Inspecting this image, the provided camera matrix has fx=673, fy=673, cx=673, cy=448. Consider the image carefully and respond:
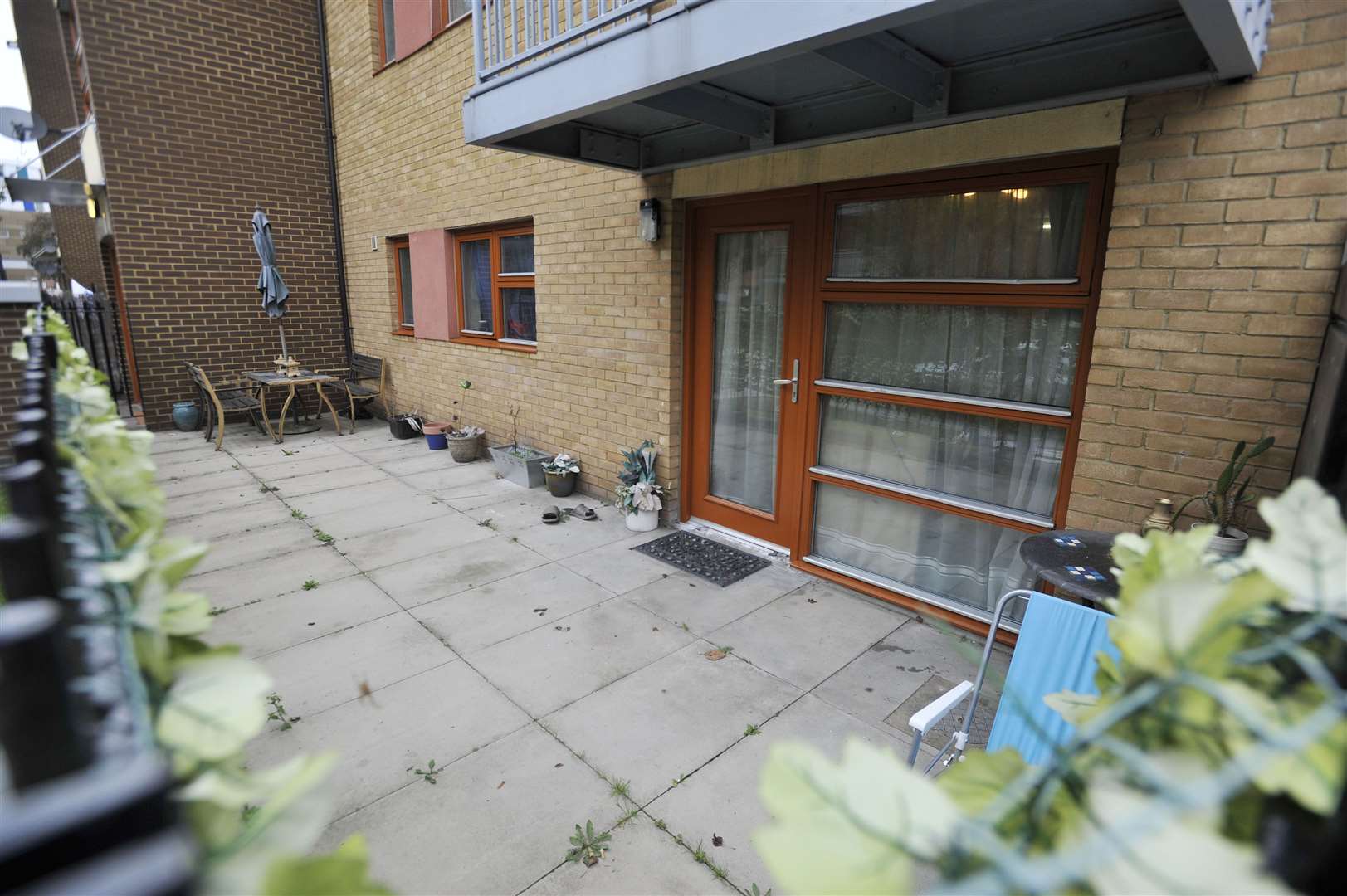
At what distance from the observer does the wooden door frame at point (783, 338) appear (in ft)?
13.5

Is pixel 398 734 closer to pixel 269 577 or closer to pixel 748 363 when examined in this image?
pixel 269 577

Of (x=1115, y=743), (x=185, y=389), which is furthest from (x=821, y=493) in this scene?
(x=185, y=389)

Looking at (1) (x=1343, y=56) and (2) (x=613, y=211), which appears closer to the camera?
(1) (x=1343, y=56)

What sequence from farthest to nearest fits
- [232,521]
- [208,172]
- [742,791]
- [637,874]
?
[208,172] < [232,521] < [742,791] < [637,874]

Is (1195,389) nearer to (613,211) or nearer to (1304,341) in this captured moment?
(1304,341)

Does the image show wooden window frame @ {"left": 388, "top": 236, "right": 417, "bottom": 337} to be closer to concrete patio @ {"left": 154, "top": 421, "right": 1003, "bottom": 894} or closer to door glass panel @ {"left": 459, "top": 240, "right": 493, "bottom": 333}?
door glass panel @ {"left": 459, "top": 240, "right": 493, "bottom": 333}

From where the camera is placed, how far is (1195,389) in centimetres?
272

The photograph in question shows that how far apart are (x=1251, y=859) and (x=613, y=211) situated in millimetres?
5165

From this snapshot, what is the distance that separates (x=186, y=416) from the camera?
8.45 meters

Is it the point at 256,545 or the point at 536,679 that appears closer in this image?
the point at 536,679

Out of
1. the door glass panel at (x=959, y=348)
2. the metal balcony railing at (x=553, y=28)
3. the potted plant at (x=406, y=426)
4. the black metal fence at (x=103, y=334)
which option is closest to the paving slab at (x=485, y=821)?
the door glass panel at (x=959, y=348)

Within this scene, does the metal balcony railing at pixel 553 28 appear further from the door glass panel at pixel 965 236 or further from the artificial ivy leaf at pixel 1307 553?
the artificial ivy leaf at pixel 1307 553

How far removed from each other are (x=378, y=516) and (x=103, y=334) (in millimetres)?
7158

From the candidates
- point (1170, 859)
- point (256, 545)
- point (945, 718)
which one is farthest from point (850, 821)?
point (256, 545)
